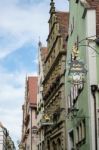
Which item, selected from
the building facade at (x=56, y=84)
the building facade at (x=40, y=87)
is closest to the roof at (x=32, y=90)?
the building facade at (x=40, y=87)

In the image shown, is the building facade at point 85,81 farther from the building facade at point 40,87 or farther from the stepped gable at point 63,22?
the building facade at point 40,87

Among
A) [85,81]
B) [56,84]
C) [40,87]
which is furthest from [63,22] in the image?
[85,81]

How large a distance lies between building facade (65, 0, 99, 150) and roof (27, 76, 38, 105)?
140 feet

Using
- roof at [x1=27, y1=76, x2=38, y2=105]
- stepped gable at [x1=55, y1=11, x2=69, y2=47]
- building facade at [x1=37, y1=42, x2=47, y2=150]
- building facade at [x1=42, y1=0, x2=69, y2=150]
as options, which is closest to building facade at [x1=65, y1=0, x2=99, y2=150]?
building facade at [x1=42, y1=0, x2=69, y2=150]

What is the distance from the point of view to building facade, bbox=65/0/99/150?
91.9ft

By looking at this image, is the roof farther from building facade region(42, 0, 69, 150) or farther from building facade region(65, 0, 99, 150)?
building facade region(65, 0, 99, 150)

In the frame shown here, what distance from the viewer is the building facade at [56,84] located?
40.0 m

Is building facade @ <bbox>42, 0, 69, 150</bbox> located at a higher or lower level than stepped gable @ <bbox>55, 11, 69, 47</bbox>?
lower

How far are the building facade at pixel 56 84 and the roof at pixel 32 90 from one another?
28.2 m

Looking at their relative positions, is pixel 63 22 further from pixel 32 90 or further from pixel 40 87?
pixel 32 90

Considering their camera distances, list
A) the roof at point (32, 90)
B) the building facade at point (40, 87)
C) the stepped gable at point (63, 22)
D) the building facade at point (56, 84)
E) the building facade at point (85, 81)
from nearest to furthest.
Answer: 1. the building facade at point (85, 81)
2. the building facade at point (56, 84)
3. the stepped gable at point (63, 22)
4. the building facade at point (40, 87)
5. the roof at point (32, 90)

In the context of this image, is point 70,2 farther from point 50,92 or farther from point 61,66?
point 50,92

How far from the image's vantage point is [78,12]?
110 feet

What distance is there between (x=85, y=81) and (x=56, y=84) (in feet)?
43.1
